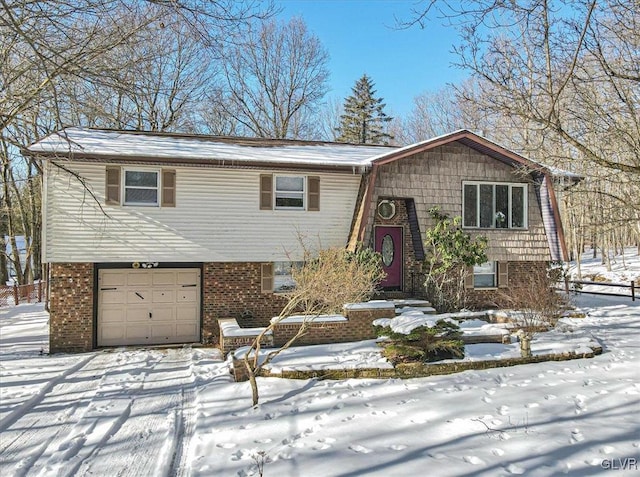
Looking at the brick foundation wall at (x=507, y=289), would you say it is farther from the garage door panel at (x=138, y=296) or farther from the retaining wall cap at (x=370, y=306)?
the garage door panel at (x=138, y=296)

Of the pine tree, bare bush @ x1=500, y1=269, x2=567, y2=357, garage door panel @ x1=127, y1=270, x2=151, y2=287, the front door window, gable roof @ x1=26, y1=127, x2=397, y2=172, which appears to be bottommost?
bare bush @ x1=500, y1=269, x2=567, y2=357

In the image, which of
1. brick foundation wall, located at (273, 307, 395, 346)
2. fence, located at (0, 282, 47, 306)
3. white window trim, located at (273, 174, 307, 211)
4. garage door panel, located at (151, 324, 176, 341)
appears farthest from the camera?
fence, located at (0, 282, 47, 306)

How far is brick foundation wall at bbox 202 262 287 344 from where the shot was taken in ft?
36.8

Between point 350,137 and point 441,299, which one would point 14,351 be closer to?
point 441,299

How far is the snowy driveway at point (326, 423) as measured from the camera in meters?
4.49

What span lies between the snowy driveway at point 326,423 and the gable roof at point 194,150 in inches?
197

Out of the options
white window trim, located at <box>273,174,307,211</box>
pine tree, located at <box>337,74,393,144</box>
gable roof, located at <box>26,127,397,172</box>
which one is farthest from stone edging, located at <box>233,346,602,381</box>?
pine tree, located at <box>337,74,393,144</box>

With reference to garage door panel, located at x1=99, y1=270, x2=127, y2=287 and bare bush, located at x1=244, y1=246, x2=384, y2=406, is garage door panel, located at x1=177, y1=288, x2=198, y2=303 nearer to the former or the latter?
garage door panel, located at x1=99, y1=270, x2=127, y2=287

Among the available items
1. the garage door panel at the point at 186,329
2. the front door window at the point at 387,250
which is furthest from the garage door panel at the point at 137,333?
the front door window at the point at 387,250

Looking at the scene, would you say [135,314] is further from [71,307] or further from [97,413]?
[97,413]

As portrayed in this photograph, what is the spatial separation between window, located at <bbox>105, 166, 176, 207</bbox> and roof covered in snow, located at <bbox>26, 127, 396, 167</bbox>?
59 centimetres

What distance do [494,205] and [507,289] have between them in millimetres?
2679

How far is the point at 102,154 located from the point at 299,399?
24.2 ft

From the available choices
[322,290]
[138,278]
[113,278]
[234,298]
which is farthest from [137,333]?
[322,290]
